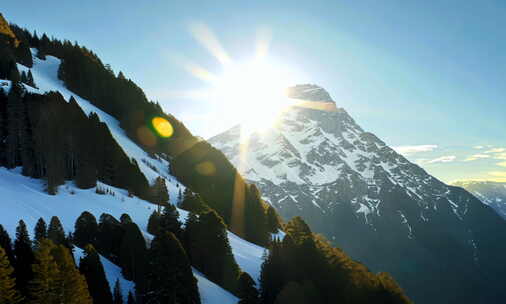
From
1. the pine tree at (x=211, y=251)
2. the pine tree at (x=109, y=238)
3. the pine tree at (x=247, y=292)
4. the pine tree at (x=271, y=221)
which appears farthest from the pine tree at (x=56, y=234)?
the pine tree at (x=271, y=221)

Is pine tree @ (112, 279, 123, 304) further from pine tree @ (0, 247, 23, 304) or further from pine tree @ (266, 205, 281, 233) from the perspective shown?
pine tree @ (266, 205, 281, 233)

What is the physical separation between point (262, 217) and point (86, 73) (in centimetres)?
6414

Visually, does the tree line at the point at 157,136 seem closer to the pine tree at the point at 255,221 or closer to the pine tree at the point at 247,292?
the pine tree at the point at 255,221

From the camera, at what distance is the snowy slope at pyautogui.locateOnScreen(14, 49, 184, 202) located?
250 feet

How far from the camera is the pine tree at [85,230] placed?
38312 mm

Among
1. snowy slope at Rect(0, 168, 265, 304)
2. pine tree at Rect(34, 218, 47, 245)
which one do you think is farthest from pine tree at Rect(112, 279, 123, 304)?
pine tree at Rect(34, 218, 47, 245)

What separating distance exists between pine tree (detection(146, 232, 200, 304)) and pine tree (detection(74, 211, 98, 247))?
28.3 feet

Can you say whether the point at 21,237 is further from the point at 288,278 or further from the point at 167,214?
the point at 288,278

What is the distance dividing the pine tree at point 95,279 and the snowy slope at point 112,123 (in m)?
39.5

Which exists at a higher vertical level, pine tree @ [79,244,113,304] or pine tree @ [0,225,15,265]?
pine tree @ [0,225,15,265]

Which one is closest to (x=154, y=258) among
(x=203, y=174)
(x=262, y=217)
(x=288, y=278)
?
(x=288, y=278)

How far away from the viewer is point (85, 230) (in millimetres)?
38969

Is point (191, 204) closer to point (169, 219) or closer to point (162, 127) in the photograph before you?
point (169, 219)

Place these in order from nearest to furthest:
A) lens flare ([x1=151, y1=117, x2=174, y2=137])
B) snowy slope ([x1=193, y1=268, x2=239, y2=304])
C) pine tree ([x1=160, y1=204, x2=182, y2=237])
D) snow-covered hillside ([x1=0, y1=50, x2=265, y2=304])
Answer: snow-covered hillside ([x1=0, y1=50, x2=265, y2=304]), snowy slope ([x1=193, y1=268, x2=239, y2=304]), pine tree ([x1=160, y1=204, x2=182, y2=237]), lens flare ([x1=151, y1=117, x2=174, y2=137])
